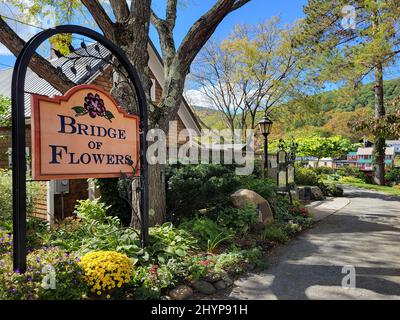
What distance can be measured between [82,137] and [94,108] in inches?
16.7

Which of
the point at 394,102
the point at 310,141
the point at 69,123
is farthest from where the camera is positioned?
the point at 310,141

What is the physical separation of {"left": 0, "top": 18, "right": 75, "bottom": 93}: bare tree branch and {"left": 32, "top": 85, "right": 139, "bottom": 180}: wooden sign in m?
1.47

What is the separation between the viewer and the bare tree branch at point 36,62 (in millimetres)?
4512

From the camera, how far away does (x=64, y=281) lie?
3094mm

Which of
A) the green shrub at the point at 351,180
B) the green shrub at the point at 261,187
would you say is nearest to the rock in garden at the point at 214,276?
the green shrub at the point at 261,187

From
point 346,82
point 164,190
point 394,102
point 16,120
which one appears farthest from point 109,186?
point 346,82

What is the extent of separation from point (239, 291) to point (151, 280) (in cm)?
111

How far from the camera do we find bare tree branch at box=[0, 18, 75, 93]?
4512 mm

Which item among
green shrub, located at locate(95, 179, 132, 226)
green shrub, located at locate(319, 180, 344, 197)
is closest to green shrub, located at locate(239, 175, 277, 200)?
green shrub, located at locate(95, 179, 132, 226)

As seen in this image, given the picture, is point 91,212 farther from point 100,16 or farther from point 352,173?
point 352,173

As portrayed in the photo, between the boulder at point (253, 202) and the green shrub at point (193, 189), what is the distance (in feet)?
0.81

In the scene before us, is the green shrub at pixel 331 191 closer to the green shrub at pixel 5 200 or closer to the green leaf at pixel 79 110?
the green shrub at pixel 5 200

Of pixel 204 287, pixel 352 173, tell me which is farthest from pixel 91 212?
pixel 352 173

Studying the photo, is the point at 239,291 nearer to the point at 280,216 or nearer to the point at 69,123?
the point at 69,123
